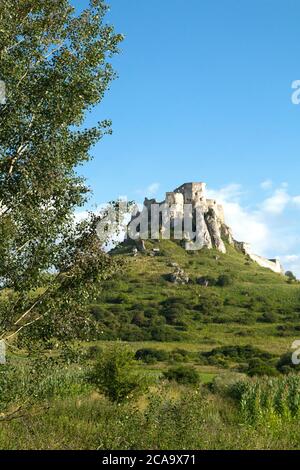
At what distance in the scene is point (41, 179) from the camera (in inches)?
658

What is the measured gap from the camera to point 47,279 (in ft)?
55.9

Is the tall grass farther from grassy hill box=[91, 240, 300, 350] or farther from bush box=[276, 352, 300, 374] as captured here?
grassy hill box=[91, 240, 300, 350]

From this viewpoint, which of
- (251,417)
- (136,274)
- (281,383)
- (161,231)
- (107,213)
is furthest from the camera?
(161,231)

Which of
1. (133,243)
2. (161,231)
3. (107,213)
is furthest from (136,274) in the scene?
(107,213)

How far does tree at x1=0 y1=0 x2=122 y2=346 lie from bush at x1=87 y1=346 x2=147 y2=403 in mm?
15932

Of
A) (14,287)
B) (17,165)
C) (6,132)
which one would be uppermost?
(6,132)

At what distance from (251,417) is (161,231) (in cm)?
17218

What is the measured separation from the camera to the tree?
16.8 meters

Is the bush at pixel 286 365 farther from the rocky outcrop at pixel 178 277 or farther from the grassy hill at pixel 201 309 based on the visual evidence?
the rocky outcrop at pixel 178 277

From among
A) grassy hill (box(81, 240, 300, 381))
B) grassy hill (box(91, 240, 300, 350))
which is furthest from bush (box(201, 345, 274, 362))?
grassy hill (box(91, 240, 300, 350))

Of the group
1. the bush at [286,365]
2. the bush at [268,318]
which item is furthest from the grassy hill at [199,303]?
the bush at [286,365]

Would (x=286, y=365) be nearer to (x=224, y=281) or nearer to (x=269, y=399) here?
(x=269, y=399)

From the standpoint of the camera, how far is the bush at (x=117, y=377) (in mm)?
32281

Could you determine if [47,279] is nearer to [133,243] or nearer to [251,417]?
[251,417]
